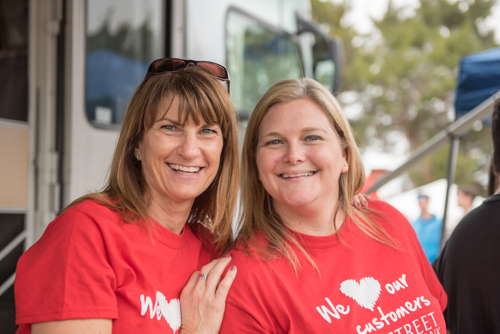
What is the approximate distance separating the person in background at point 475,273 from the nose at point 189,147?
114cm

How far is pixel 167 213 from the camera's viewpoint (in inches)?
73.5

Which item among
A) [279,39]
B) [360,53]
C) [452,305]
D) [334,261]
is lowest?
[452,305]

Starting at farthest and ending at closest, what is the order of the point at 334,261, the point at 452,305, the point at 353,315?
1. the point at 452,305
2. the point at 334,261
3. the point at 353,315

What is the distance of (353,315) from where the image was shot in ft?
5.49

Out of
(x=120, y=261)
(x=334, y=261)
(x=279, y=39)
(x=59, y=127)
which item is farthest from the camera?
(x=279, y=39)

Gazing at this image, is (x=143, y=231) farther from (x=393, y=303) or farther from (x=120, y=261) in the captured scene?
(x=393, y=303)

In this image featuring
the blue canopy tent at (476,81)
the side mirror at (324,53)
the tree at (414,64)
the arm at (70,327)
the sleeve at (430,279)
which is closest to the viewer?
the arm at (70,327)

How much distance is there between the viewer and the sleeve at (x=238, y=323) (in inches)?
62.7

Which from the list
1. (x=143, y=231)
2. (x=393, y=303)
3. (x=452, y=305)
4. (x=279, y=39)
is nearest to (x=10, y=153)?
(x=143, y=231)

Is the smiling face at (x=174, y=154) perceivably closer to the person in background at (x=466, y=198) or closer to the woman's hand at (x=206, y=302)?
the woman's hand at (x=206, y=302)

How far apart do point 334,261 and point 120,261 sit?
2.60ft

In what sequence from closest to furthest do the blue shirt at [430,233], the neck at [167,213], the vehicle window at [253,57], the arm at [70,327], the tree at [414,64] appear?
1. the arm at [70,327]
2. the neck at [167,213]
3. the vehicle window at [253,57]
4. the blue shirt at [430,233]
5. the tree at [414,64]

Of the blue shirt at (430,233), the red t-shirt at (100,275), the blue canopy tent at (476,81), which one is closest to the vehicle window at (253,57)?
the blue canopy tent at (476,81)

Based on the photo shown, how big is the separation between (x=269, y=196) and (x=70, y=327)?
0.95 m
